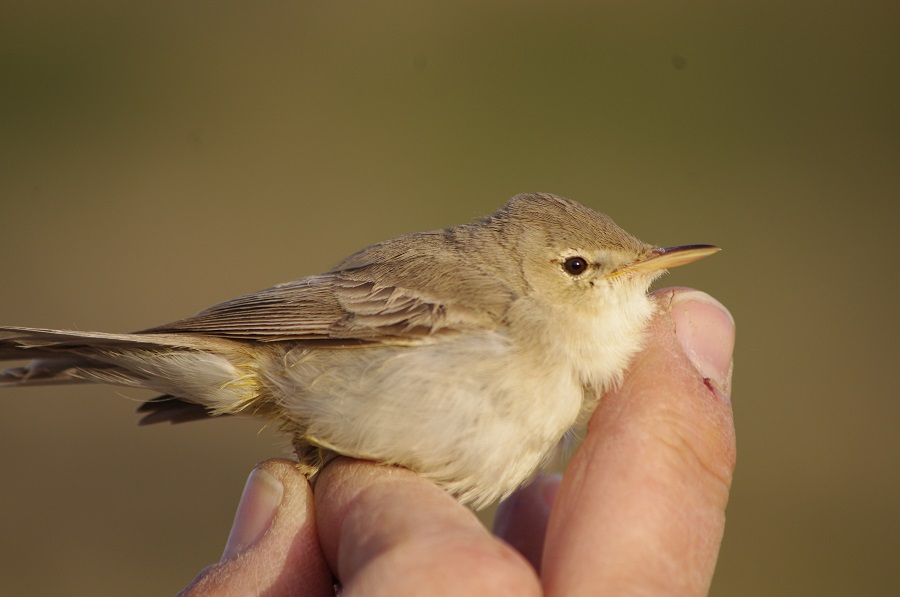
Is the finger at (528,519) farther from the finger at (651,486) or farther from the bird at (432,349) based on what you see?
the finger at (651,486)

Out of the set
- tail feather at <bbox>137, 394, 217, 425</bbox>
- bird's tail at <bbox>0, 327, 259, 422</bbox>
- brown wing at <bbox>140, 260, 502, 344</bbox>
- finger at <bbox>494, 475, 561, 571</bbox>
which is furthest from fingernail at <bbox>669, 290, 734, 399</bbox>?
tail feather at <bbox>137, 394, 217, 425</bbox>

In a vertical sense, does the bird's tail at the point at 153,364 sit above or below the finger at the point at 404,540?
above

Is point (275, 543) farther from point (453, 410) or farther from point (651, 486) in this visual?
point (651, 486)

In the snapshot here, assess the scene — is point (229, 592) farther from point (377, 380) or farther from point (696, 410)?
point (696, 410)

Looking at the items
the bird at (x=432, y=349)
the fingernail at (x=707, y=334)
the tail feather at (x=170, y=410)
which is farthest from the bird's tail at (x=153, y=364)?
the fingernail at (x=707, y=334)

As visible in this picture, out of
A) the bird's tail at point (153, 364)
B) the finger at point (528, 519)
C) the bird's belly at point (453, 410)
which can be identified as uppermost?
the bird's tail at point (153, 364)

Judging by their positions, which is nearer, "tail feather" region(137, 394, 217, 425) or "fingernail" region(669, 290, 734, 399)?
"fingernail" region(669, 290, 734, 399)

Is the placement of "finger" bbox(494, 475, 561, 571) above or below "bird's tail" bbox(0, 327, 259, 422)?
below

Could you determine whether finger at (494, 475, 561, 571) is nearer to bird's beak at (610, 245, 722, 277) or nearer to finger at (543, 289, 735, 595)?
finger at (543, 289, 735, 595)
